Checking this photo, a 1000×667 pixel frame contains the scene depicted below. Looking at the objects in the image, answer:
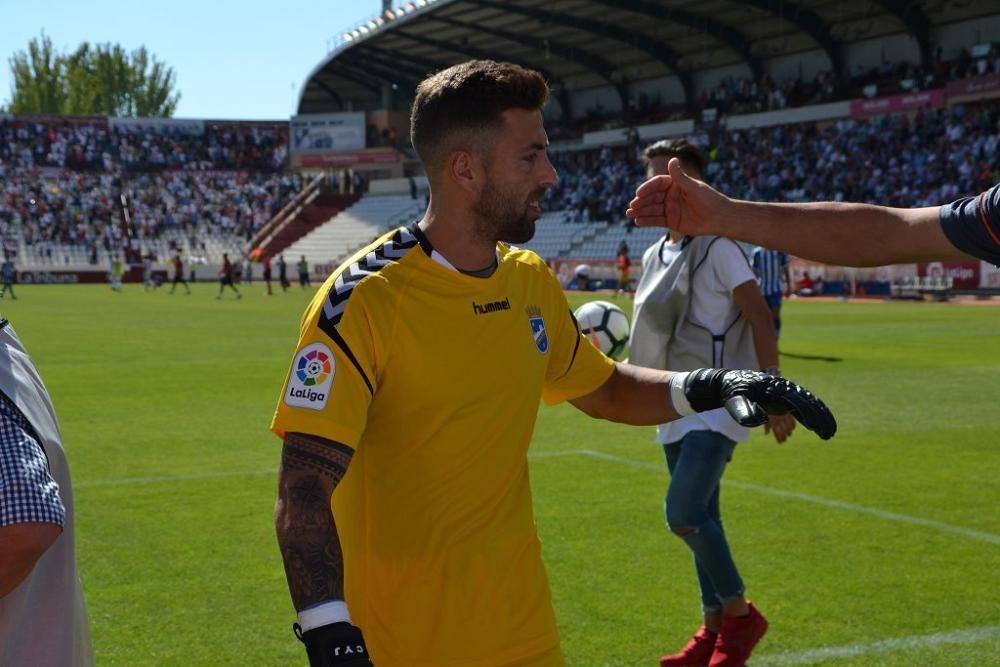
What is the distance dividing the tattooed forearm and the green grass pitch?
2.84m

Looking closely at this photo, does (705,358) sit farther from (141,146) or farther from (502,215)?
(141,146)

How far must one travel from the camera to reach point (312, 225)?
77250 millimetres

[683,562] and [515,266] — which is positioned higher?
[515,266]

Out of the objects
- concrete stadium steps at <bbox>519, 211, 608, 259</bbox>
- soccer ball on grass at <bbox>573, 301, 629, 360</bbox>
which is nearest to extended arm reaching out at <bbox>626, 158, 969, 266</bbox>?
soccer ball on grass at <bbox>573, 301, 629, 360</bbox>

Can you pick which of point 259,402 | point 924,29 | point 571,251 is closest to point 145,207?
point 571,251

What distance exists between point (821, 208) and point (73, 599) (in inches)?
89.0

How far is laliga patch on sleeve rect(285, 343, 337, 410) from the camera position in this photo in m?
2.95

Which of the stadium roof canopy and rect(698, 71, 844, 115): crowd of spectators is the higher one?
the stadium roof canopy

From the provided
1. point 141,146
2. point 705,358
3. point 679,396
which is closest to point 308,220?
point 141,146

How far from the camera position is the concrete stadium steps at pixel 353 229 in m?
69.8

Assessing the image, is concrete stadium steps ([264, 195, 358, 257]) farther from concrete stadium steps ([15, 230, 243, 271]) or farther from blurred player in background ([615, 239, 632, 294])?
blurred player in background ([615, 239, 632, 294])

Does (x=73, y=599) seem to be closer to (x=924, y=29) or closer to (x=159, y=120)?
(x=924, y=29)

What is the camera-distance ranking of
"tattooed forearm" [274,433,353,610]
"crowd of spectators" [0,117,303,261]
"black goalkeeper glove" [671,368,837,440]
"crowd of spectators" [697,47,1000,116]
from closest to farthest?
"tattooed forearm" [274,433,353,610] → "black goalkeeper glove" [671,368,837,440] → "crowd of spectators" [697,47,1000,116] → "crowd of spectators" [0,117,303,261]

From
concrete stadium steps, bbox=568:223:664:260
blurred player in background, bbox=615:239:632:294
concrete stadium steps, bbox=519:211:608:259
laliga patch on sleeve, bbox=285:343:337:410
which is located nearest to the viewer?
laliga patch on sleeve, bbox=285:343:337:410
